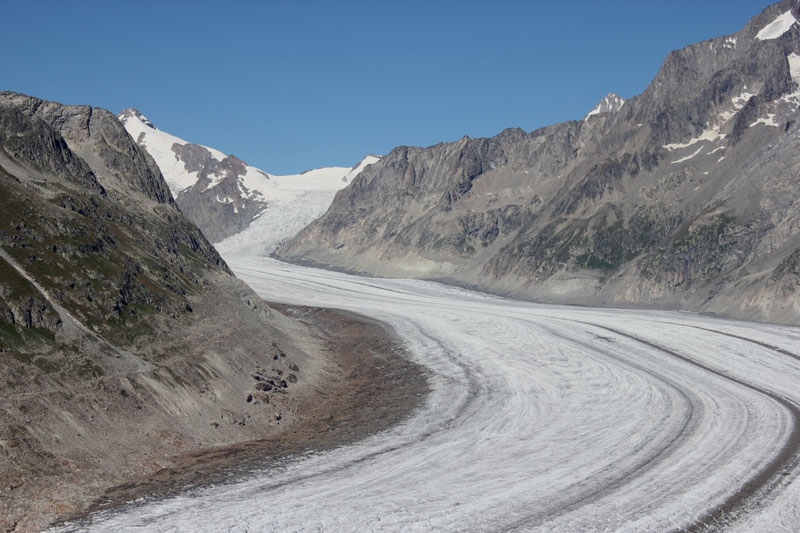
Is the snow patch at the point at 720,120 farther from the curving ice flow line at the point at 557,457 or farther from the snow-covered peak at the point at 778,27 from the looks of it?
the curving ice flow line at the point at 557,457

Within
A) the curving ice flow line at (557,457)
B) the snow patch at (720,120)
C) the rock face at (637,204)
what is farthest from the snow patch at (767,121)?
the curving ice flow line at (557,457)

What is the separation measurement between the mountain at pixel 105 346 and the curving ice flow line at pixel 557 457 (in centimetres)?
338

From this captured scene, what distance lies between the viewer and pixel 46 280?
83.6ft

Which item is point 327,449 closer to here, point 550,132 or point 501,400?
point 501,400

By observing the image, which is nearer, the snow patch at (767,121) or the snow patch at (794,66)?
the snow patch at (767,121)

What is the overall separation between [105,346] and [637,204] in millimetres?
93200

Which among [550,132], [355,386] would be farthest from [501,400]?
[550,132]

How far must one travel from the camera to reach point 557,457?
22.4m

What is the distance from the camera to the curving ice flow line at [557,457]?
17047 mm

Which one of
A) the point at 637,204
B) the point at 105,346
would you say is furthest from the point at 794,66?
the point at 105,346

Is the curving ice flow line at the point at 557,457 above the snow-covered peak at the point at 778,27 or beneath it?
beneath

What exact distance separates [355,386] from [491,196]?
118 m

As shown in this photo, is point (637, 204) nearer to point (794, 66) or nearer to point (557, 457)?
point (794, 66)

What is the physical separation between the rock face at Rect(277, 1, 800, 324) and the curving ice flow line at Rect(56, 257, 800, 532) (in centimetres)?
3046
